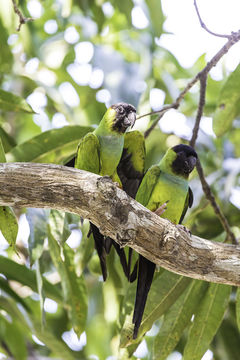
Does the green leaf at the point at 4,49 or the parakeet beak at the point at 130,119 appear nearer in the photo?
the parakeet beak at the point at 130,119

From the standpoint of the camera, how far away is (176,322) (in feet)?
10.6

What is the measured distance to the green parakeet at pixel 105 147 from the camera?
3037 millimetres

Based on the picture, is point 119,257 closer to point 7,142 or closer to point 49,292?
point 49,292

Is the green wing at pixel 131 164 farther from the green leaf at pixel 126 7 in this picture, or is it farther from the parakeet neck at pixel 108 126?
the green leaf at pixel 126 7

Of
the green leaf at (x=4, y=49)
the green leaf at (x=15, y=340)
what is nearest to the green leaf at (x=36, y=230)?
the green leaf at (x=15, y=340)

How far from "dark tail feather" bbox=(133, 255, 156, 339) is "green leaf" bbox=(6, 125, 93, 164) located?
3.00 feet

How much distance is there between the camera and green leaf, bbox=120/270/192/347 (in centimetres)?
307

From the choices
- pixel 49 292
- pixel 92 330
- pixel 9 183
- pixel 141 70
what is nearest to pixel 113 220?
pixel 9 183

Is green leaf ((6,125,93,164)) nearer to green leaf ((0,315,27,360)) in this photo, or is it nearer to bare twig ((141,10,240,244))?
bare twig ((141,10,240,244))

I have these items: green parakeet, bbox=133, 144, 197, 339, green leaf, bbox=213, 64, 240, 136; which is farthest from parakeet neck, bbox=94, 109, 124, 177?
green leaf, bbox=213, 64, 240, 136

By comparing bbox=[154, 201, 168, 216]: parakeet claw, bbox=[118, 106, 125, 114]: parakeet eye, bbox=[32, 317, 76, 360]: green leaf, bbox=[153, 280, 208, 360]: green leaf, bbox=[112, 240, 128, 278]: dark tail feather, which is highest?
bbox=[118, 106, 125, 114]: parakeet eye

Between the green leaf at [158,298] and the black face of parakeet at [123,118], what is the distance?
0.95 m

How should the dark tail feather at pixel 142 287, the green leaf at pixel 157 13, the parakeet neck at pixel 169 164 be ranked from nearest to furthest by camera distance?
the dark tail feather at pixel 142 287, the parakeet neck at pixel 169 164, the green leaf at pixel 157 13

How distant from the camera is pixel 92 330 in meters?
5.09
